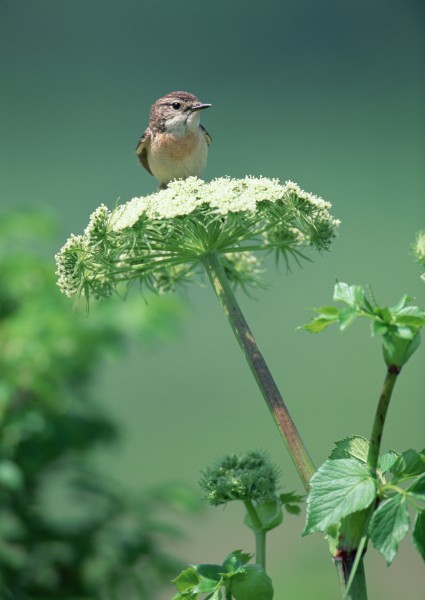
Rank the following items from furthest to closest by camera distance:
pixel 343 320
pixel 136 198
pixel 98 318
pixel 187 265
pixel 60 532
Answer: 1. pixel 60 532
2. pixel 98 318
3. pixel 187 265
4. pixel 136 198
5. pixel 343 320

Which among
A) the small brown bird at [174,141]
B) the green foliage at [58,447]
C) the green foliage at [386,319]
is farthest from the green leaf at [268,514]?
the green foliage at [58,447]

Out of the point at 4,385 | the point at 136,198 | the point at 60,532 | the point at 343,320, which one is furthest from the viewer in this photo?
the point at 60,532

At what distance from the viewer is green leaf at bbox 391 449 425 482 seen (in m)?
0.79

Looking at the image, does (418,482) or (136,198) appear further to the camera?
(136,198)

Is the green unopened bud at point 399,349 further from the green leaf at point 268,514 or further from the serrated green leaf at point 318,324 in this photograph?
the green leaf at point 268,514

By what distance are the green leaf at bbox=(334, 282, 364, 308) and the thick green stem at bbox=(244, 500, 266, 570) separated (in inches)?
15.5

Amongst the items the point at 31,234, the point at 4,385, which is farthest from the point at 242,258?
the point at 31,234

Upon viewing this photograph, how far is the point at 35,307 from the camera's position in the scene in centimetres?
308

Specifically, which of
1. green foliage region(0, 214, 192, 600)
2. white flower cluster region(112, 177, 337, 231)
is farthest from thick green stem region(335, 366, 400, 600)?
green foliage region(0, 214, 192, 600)

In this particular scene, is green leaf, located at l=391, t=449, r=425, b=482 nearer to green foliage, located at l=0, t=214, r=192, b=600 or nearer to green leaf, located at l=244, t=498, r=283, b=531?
green leaf, located at l=244, t=498, r=283, b=531

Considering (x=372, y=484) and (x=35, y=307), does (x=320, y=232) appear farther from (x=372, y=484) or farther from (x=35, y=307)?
(x=35, y=307)

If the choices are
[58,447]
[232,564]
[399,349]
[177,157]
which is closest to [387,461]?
[399,349]

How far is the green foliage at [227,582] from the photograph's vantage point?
91 cm

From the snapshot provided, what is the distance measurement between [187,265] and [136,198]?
293mm
